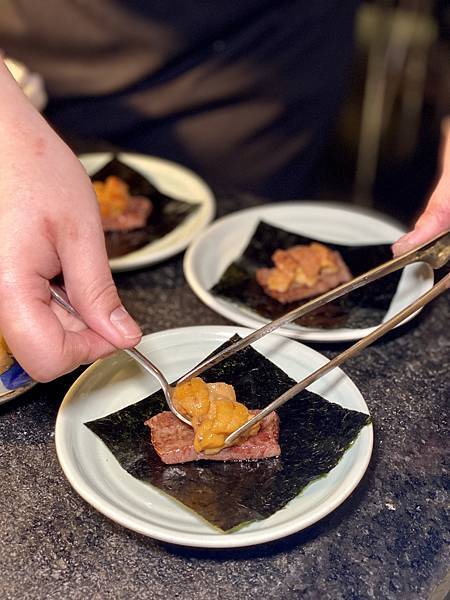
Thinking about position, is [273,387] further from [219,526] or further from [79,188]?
[79,188]

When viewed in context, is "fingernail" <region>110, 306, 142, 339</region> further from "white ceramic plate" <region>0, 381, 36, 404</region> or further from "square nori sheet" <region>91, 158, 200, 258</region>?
"square nori sheet" <region>91, 158, 200, 258</region>

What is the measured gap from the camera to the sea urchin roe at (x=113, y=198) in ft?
6.40

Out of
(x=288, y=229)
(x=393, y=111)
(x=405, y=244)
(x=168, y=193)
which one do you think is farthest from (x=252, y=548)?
(x=393, y=111)

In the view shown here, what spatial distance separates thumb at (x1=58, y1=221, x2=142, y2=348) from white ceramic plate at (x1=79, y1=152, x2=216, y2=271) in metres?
0.52

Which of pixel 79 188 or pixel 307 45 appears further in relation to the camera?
pixel 307 45

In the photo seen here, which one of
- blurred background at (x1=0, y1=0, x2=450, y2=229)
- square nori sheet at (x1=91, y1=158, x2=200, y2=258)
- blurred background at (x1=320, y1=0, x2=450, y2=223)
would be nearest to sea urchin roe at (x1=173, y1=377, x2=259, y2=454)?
square nori sheet at (x1=91, y1=158, x2=200, y2=258)

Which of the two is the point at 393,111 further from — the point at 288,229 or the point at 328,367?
the point at 328,367

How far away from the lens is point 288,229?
1.94 metres

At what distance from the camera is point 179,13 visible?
211 centimetres

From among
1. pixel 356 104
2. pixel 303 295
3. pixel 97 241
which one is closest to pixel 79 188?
pixel 97 241

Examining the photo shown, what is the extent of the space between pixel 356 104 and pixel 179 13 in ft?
6.79

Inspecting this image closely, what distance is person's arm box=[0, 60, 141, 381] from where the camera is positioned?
1154 millimetres

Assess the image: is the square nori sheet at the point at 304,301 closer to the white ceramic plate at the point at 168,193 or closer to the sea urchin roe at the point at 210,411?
the white ceramic plate at the point at 168,193

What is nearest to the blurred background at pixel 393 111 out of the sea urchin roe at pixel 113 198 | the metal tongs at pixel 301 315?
the sea urchin roe at pixel 113 198
